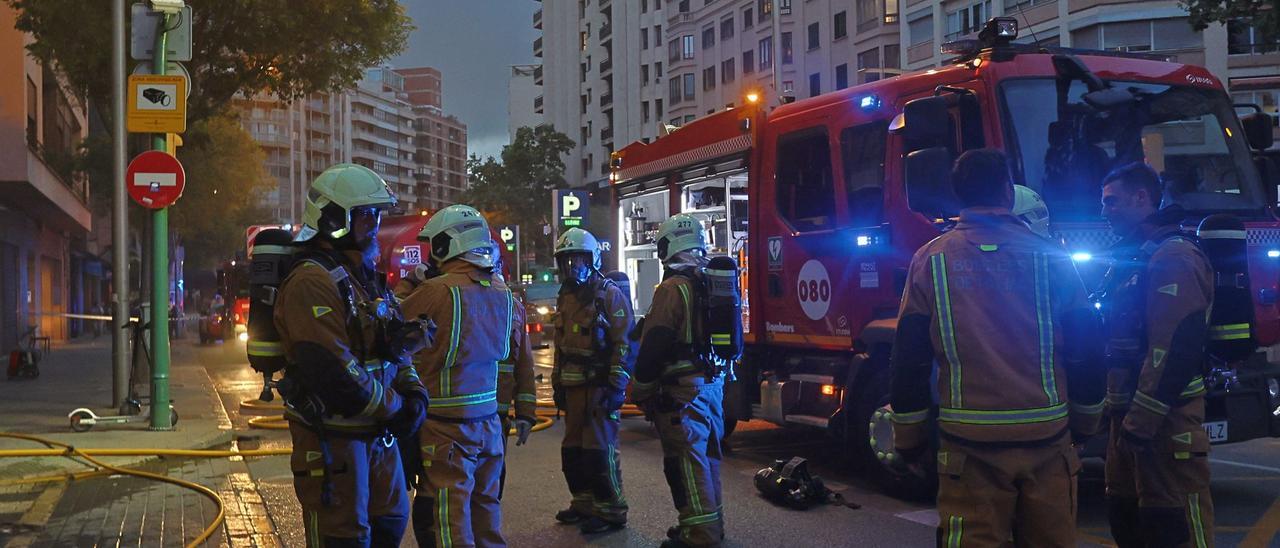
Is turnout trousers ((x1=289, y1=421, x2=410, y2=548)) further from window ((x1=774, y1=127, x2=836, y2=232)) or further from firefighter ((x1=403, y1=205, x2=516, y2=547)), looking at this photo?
window ((x1=774, y1=127, x2=836, y2=232))

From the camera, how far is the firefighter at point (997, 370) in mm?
3771

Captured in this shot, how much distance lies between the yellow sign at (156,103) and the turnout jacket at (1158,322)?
381 inches

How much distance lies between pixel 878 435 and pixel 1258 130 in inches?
133

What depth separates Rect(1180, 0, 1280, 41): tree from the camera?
15180 mm

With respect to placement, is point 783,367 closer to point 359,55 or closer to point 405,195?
point 359,55

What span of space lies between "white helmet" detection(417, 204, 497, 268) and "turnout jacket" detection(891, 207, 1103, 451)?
2.29m

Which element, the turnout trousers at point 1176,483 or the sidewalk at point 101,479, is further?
the sidewalk at point 101,479

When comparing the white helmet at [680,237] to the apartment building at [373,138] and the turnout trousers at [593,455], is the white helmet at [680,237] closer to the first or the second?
the turnout trousers at [593,455]

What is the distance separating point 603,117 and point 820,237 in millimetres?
68421

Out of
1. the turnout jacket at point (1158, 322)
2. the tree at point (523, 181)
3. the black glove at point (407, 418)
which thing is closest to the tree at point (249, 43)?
the black glove at point (407, 418)

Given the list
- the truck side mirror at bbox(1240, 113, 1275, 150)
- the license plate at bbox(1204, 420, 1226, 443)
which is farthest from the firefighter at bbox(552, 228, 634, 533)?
the truck side mirror at bbox(1240, 113, 1275, 150)

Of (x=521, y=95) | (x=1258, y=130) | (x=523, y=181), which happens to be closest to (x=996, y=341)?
(x=1258, y=130)

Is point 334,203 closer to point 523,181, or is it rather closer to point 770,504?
point 770,504

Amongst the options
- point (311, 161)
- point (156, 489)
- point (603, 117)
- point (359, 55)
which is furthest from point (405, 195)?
point (156, 489)
